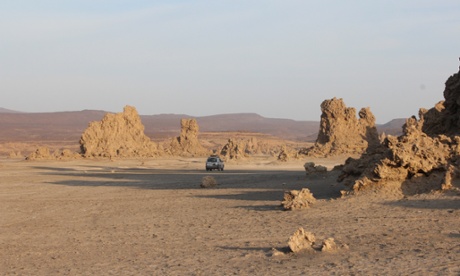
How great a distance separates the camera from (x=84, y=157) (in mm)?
54094

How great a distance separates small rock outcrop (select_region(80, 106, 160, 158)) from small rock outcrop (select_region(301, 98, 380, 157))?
14964mm

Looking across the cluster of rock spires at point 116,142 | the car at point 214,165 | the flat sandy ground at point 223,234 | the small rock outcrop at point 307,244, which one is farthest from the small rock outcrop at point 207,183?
the cluster of rock spires at point 116,142

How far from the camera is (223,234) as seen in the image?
13.1 meters

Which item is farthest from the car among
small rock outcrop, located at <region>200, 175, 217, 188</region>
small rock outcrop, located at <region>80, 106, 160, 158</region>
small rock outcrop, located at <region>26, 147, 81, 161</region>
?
small rock outcrop, located at <region>26, 147, 81, 161</region>

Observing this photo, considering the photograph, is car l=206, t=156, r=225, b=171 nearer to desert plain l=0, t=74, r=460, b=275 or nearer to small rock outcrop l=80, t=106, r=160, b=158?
desert plain l=0, t=74, r=460, b=275

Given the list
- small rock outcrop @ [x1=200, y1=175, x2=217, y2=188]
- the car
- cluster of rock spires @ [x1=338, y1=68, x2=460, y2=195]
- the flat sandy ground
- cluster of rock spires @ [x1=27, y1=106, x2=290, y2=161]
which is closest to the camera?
the flat sandy ground

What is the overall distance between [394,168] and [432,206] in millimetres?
2490

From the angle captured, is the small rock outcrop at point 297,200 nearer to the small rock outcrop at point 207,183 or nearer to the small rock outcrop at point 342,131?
the small rock outcrop at point 207,183

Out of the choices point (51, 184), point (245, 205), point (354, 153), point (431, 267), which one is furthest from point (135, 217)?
point (354, 153)

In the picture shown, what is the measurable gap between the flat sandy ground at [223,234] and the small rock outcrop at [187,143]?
3897 cm

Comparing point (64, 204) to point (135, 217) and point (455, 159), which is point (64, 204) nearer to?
point (135, 217)

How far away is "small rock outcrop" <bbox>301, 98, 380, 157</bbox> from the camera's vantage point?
46531 mm

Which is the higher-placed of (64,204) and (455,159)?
(455,159)

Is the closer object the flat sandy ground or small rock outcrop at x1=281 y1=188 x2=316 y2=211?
the flat sandy ground
